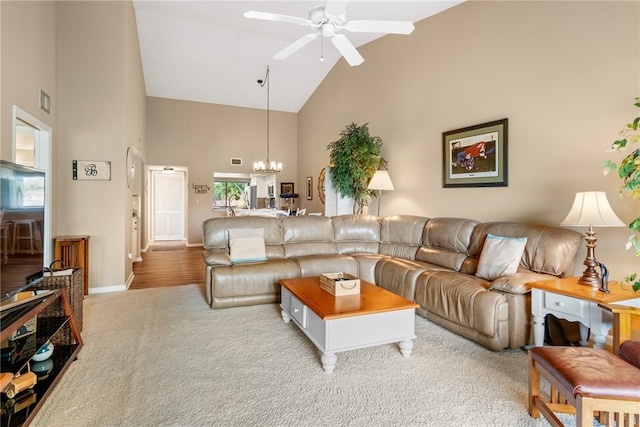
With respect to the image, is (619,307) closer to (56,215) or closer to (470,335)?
(470,335)

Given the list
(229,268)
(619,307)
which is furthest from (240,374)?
(619,307)

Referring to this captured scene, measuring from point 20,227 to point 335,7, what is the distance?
9.36 ft

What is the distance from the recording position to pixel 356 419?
5.76 ft

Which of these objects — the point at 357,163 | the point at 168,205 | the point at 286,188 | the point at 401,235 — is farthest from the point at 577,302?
the point at 168,205

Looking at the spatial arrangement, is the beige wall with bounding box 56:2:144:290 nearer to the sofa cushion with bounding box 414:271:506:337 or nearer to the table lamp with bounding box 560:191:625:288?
the sofa cushion with bounding box 414:271:506:337

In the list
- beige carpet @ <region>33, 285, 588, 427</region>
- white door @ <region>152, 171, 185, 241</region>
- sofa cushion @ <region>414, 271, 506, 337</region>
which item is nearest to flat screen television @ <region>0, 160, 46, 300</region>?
beige carpet @ <region>33, 285, 588, 427</region>

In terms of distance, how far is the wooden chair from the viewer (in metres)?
1.34

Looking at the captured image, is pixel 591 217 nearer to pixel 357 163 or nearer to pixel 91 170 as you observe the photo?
pixel 357 163

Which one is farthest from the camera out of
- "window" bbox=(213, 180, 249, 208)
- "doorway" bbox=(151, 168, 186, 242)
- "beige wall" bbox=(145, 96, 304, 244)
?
"window" bbox=(213, 180, 249, 208)

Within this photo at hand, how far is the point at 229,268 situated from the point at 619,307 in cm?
322

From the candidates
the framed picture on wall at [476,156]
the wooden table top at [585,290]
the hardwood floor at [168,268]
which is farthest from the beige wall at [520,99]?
the hardwood floor at [168,268]

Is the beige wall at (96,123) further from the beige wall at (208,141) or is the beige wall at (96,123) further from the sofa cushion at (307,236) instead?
the beige wall at (208,141)

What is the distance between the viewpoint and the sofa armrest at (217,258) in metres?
3.64

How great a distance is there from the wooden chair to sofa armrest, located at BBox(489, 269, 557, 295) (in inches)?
24.1
